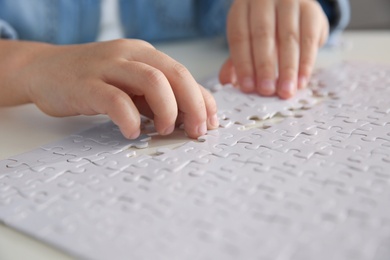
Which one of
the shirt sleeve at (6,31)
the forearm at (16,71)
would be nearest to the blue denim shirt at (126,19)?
the shirt sleeve at (6,31)

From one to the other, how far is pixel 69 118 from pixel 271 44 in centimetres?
38

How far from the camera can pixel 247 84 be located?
853 millimetres

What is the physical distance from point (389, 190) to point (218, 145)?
0.21 meters

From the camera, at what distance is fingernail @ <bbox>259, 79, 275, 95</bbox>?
83 centimetres

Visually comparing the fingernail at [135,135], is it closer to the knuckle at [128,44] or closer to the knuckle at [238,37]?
the knuckle at [128,44]

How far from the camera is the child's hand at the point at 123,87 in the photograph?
2.09ft

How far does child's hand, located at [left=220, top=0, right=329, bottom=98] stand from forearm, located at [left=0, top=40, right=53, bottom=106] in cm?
33

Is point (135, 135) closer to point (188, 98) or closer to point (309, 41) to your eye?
point (188, 98)

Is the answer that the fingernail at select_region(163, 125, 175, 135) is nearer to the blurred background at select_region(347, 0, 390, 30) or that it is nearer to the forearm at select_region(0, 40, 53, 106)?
the forearm at select_region(0, 40, 53, 106)

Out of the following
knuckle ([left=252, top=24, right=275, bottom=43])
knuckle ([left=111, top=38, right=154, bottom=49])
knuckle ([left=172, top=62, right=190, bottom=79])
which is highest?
knuckle ([left=111, top=38, right=154, bottom=49])

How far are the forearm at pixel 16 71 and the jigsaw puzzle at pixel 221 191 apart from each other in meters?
0.15

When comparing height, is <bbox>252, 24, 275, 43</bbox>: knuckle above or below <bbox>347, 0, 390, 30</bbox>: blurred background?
above

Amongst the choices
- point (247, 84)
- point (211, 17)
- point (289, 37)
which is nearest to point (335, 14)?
point (211, 17)

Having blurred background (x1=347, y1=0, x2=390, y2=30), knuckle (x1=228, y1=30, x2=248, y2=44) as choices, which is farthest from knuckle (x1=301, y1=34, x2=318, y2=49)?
blurred background (x1=347, y1=0, x2=390, y2=30)
